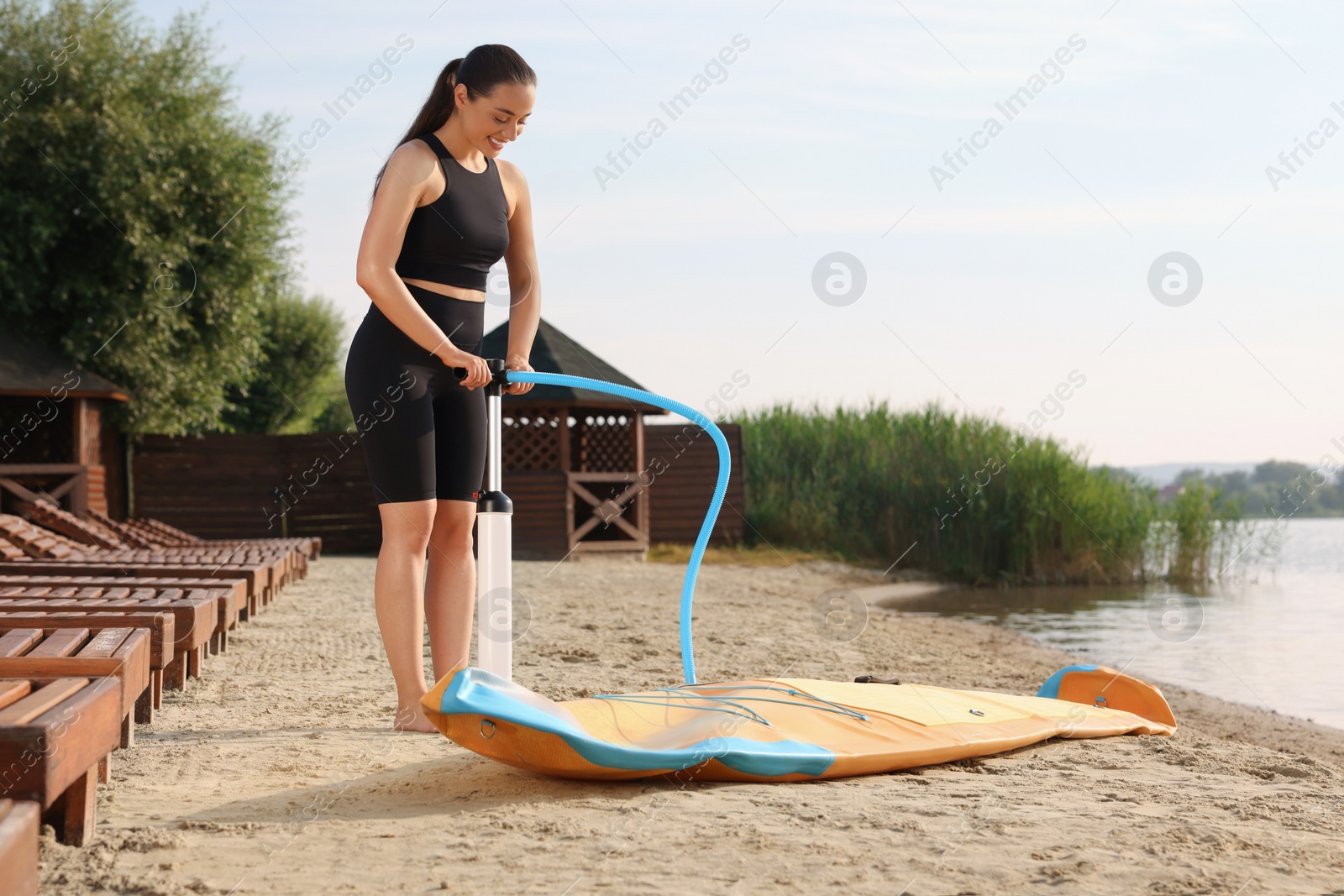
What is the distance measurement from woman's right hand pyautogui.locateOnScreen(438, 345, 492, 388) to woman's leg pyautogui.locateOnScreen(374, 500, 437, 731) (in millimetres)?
391

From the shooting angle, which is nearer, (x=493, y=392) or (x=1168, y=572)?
(x=493, y=392)

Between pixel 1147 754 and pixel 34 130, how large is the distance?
15717 millimetres

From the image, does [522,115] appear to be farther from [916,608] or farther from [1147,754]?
[916,608]

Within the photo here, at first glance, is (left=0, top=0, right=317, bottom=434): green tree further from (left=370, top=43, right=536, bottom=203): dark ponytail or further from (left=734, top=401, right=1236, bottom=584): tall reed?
(left=370, top=43, right=536, bottom=203): dark ponytail

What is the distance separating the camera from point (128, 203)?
14609 millimetres

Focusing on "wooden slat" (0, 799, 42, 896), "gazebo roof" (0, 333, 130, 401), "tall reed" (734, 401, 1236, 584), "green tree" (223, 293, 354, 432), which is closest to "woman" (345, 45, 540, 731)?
"wooden slat" (0, 799, 42, 896)

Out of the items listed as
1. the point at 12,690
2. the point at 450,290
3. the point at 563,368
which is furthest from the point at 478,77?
the point at 563,368

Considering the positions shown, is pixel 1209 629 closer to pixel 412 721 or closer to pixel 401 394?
pixel 412 721

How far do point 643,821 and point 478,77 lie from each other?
2.03 meters

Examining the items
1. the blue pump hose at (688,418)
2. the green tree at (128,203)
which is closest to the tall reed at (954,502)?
the green tree at (128,203)

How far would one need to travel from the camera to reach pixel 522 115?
3113 millimetres

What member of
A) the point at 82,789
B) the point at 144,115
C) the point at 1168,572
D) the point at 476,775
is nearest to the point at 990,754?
the point at 476,775

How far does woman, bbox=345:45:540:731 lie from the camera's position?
3.03 metres

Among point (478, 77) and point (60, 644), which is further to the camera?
point (478, 77)
